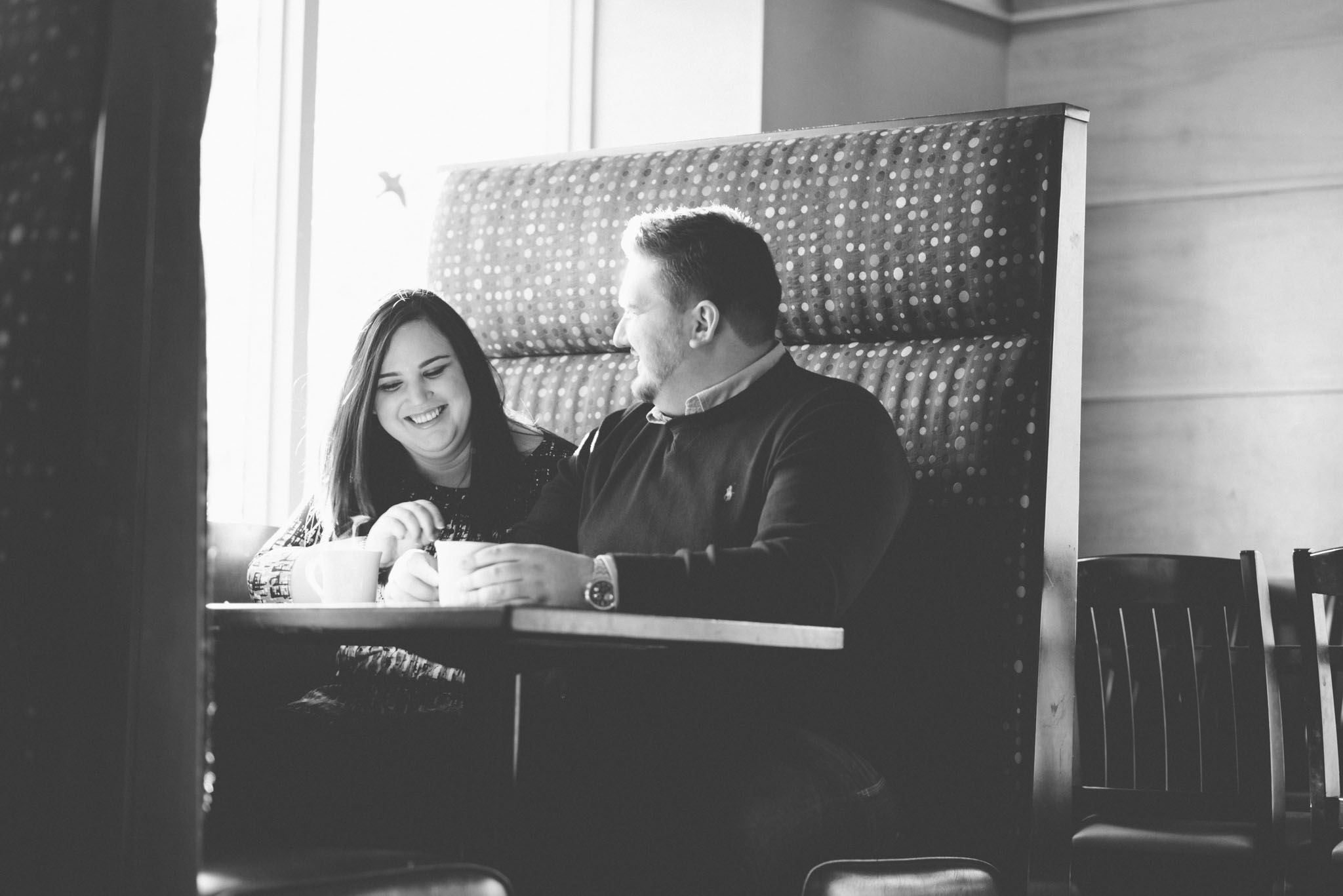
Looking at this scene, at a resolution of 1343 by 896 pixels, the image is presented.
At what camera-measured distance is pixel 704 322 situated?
1912 mm

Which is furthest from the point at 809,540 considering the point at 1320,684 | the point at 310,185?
the point at 310,185

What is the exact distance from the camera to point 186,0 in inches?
29.3

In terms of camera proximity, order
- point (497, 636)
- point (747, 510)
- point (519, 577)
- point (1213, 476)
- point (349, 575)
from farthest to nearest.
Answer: point (1213, 476) < point (747, 510) < point (349, 575) < point (519, 577) < point (497, 636)

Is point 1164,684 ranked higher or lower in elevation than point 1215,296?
lower

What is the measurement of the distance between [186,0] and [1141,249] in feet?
14.2

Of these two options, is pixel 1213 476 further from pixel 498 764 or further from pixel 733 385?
pixel 498 764

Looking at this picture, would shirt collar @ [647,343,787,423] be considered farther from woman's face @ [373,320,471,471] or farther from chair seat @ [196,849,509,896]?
chair seat @ [196,849,509,896]

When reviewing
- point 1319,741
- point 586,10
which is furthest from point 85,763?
point 586,10

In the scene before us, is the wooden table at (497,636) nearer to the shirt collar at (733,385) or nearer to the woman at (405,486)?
the woman at (405,486)

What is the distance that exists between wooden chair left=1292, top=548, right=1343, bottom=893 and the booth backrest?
2.30 feet

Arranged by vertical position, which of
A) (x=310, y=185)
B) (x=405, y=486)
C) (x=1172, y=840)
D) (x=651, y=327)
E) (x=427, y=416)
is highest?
(x=310, y=185)

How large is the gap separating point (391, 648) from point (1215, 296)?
342cm

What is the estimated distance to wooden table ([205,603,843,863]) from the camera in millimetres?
1101

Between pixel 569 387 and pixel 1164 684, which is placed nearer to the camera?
pixel 569 387
